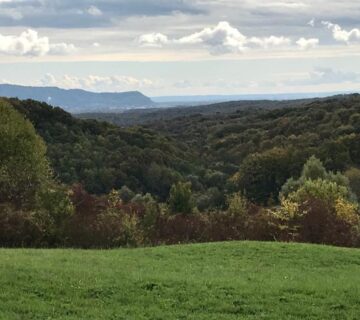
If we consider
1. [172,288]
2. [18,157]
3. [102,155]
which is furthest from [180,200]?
[102,155]

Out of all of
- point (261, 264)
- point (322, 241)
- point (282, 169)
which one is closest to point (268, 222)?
point (322, 241)

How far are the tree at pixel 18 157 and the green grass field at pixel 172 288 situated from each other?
66.4 ft

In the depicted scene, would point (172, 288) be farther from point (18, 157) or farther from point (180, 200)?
point (18, 157)

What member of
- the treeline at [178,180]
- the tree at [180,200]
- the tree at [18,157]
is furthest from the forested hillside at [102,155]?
the tree at [180,200]

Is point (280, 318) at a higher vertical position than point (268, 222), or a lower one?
higher

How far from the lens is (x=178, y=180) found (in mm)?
94250

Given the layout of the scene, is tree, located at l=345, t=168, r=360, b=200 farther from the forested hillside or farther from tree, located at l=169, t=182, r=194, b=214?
tree, located at l=169, t=182, r=194, b=214

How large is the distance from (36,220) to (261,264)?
34.7 ft

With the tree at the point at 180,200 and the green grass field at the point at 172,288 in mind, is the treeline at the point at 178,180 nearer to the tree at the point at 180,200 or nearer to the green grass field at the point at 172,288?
the tree at the point at 180,200

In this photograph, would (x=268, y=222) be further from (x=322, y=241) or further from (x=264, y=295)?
(x=264, y=295)

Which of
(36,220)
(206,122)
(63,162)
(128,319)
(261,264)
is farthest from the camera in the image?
(206,122)

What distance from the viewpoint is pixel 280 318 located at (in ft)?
33.7

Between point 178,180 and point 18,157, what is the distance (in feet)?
183

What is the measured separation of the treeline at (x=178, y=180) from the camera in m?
24.5
